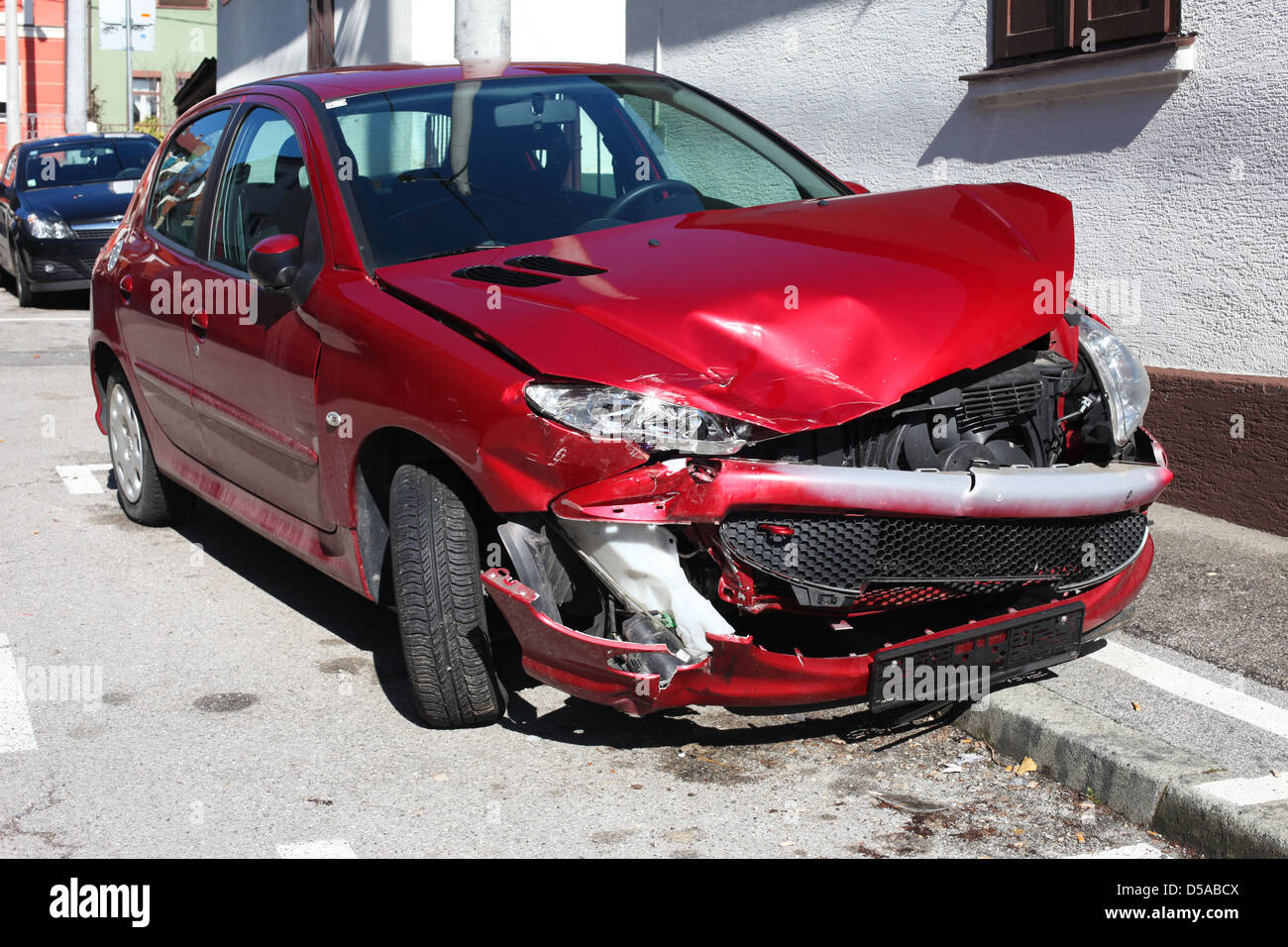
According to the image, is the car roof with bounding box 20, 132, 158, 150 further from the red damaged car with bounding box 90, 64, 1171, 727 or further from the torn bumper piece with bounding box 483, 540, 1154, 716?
the torn bumper piece with bounding box 483, 540, 1154, 716

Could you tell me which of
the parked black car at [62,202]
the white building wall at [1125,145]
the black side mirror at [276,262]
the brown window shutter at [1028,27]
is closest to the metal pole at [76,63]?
the parked black car at [62,202]

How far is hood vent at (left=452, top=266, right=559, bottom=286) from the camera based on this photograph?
11.9 ft

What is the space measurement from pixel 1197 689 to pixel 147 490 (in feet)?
14.2

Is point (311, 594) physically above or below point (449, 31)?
below

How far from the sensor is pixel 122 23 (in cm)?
2278

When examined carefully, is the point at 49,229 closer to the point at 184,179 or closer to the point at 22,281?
the point at 22,281

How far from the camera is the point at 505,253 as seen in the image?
3986 mm

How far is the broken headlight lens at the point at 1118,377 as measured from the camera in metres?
3.75

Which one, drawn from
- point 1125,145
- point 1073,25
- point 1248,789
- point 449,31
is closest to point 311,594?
point 1248,789

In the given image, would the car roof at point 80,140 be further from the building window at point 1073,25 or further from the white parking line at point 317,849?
the white parking line at point 317,849

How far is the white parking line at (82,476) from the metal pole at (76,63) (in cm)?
2087

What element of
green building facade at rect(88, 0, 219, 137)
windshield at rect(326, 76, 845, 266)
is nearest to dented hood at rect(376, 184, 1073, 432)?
windshield at rect(326, 76, 845, 266)

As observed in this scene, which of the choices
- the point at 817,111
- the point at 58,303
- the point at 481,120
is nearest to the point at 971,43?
the point at 817,111
